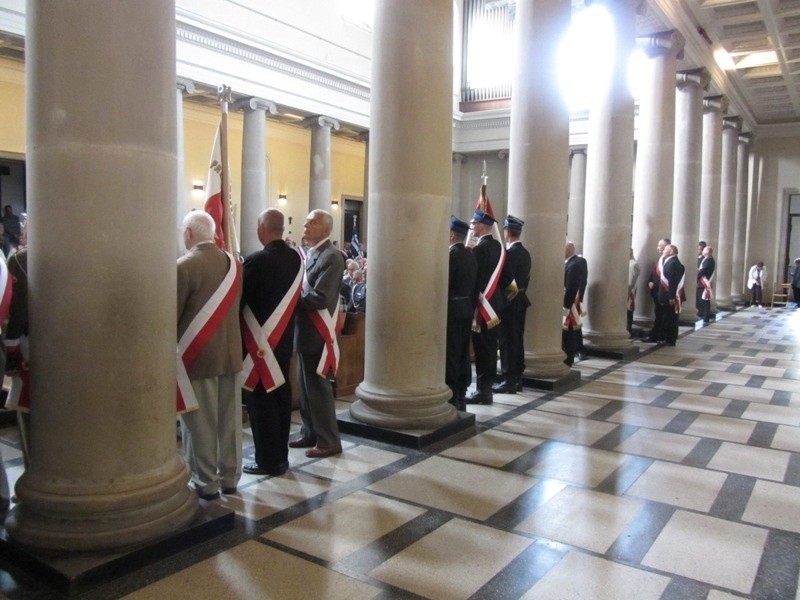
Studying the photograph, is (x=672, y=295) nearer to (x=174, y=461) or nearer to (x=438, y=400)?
(x=438, y=400)

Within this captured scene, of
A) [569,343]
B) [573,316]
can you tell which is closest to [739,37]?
[573,316]

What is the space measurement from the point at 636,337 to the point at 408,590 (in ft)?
32.8

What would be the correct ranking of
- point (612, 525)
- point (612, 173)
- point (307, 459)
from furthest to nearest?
point (612, 173) → point (307, 459) → point (612, 525)

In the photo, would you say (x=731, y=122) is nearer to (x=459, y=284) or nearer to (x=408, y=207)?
(x=459, y=284)

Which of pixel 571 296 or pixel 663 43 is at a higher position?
pixel 663 43

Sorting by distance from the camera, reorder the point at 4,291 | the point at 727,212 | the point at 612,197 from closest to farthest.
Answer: the point at 4,291, the point at 612,197, the point at 727,212

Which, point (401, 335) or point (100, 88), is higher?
point (100, 88)

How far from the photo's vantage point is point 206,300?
12.9 feet

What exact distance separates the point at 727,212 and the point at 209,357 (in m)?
19.1

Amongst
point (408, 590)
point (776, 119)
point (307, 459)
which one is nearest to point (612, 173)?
point (307, 459)

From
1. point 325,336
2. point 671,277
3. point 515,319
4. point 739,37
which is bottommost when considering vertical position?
point 515,319

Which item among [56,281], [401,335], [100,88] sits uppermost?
[100,88]

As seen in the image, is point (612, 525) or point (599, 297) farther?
point (599, 297)

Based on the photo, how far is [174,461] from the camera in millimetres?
3463
